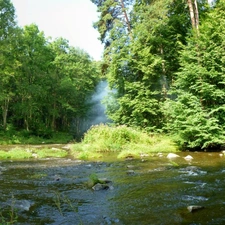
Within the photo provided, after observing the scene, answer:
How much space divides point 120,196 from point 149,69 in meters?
14.9

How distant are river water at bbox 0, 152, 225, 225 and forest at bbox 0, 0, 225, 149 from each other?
5384mm

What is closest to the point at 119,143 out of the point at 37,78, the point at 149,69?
the point at 149,69

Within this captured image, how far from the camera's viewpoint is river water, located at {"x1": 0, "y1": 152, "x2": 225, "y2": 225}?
4285 millimetres

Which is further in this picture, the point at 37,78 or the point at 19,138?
the point at 37,78

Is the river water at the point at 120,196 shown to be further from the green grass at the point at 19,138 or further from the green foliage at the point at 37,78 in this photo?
the green foliage at the point at 37,78

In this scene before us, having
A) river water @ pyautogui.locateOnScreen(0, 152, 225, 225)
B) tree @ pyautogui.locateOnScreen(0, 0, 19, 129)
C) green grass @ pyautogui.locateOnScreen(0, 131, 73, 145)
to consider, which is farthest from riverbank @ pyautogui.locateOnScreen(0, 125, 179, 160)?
tree @ pyautogui.locateOnScreen(0, 0, 19, 129)

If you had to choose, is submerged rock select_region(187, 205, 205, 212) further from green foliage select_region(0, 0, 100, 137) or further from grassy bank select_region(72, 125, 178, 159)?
green foliage select_region(0, 0, 100, 137)

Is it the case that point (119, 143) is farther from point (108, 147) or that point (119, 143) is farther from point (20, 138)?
point (20, 138)

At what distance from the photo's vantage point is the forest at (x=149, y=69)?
13609mm

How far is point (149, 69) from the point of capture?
19.4 meters

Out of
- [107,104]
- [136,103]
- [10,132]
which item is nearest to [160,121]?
[136,103]

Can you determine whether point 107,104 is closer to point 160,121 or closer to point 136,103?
point 136,103

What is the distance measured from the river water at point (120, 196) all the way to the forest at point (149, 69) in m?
5.38

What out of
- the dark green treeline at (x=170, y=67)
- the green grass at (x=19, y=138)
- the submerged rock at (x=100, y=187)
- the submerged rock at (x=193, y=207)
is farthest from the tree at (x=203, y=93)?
the green grass at (x=19, y=138)
